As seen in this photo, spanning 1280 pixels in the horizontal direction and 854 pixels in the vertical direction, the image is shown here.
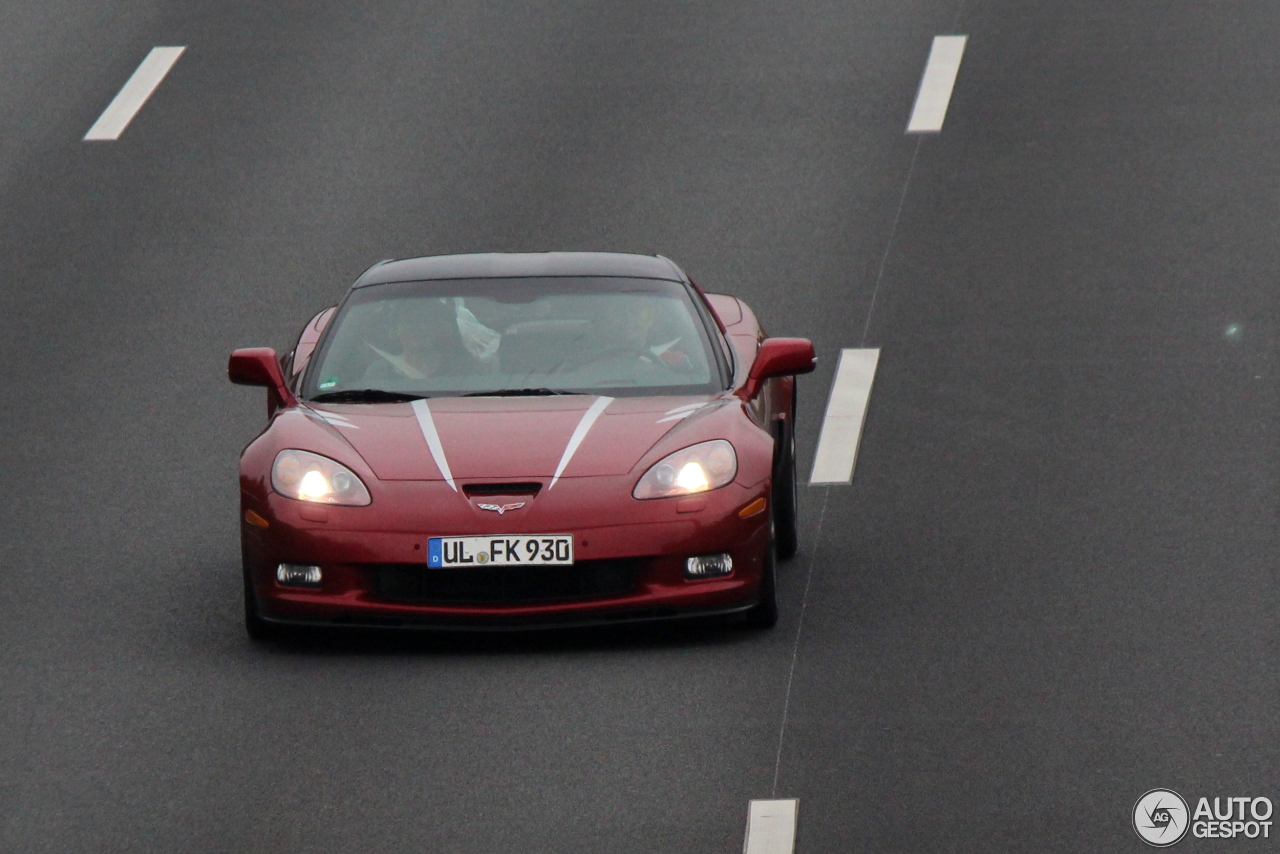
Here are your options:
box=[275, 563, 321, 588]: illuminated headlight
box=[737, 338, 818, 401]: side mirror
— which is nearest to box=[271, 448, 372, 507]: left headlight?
box=[275, 563, 321, 588]: illuminated headlight

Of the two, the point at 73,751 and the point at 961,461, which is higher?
the point at 73,751

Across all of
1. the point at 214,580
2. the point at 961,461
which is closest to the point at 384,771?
the point at 214,580

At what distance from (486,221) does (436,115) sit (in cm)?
243

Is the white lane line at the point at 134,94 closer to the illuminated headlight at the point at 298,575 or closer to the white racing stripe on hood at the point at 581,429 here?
the white racing stripe on hood at the point at 581,429

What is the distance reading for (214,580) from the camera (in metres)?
9.81

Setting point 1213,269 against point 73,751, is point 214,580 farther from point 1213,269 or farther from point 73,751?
point 1213,269

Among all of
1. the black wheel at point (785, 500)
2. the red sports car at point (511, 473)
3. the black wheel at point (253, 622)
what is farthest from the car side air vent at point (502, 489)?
the black wheel at point (785, 500)

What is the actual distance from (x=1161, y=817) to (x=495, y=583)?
2.73 meters

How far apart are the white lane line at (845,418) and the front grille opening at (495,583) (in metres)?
3.00

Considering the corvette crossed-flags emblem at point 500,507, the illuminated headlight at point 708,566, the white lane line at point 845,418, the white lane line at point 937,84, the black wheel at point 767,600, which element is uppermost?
the corvette crossed-flags emblem at point 500,507

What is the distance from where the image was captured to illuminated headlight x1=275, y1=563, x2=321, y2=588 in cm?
859

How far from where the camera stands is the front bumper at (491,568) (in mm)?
8477

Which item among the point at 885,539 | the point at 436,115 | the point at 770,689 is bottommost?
the point at 436,115

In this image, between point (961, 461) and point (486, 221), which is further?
point (486, 221)
